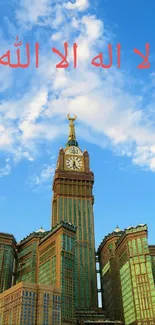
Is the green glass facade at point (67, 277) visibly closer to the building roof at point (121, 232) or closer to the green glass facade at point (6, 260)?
the building roof at point (121, 232)

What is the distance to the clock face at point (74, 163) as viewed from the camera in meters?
186

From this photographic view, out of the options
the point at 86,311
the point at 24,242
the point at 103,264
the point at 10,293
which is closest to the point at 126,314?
the point at 86,311

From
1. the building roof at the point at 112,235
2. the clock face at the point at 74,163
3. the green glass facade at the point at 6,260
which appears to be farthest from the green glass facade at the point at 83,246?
the green glass facade at the point at 6,260

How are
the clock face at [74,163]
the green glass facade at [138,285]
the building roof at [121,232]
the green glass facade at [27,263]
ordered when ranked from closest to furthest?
the green glass facade at [138,285], the building roof at [121,232], the green glass facade at [27,263], the clock face at [74,163]

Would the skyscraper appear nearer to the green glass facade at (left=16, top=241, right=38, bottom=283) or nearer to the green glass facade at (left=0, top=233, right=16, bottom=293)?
the green glass facade at (left=16, top=241, right=38, bottom=283)

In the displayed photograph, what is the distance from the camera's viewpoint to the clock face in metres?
186

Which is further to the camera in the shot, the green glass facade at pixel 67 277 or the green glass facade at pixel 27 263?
the green glass facade at pixel 27 263

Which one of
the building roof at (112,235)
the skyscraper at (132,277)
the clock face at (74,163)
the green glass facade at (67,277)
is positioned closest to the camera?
the green glass facade at (67,277)

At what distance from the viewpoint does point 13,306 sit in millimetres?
104688

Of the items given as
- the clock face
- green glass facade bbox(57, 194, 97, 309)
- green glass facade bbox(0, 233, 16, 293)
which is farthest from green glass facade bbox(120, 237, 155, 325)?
the clock face

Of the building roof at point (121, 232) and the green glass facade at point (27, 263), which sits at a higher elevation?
the building roof at point (121, 232)

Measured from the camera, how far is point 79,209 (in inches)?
6718

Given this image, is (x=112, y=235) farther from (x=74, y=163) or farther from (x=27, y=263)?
(x=74, y=163)

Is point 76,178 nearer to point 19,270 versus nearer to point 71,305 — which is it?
point 19,270
